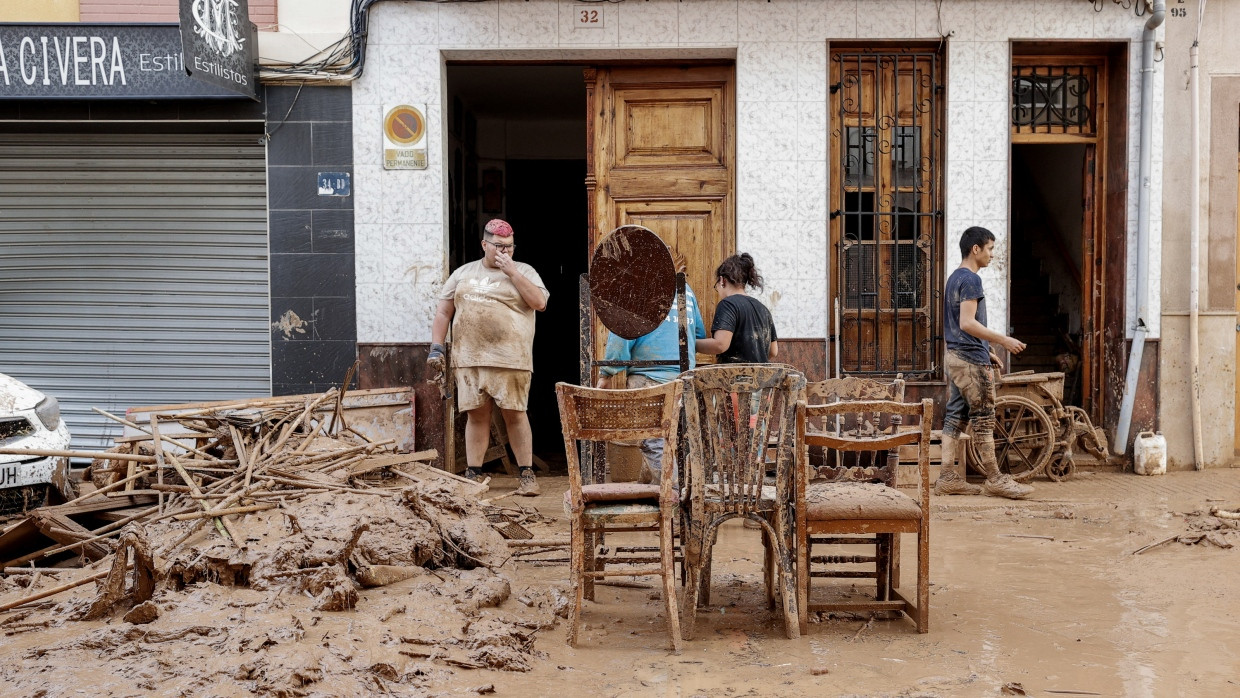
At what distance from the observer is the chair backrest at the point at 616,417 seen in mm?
4105

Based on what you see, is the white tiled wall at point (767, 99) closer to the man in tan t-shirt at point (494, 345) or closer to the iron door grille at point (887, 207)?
the iron door grille at point (887, 207)

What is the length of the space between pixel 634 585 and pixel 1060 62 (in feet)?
21.9

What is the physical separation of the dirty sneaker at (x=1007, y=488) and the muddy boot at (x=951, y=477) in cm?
15

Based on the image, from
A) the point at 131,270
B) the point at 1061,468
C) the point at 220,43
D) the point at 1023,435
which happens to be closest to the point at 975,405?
the point at 1023,435

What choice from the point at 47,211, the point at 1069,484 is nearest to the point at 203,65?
the point at 47,211

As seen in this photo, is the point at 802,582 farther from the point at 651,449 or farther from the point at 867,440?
the point at 651,449

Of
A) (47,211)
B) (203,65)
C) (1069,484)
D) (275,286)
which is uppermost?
(203,65)

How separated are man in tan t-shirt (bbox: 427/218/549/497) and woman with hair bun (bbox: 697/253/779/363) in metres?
1.68

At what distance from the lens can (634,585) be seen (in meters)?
5.12

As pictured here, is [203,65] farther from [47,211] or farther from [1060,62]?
[1060,62]

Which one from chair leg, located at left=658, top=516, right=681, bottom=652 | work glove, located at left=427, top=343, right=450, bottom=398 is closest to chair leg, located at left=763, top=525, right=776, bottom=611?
chair leg, located at left=658, top=516, right=681, bottom=652

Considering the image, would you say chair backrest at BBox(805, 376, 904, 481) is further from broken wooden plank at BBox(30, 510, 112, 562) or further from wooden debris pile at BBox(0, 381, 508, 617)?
broken wooden plank at BBox(30, 510, 112, 562)

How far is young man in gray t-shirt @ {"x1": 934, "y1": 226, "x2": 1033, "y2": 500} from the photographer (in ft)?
23.7

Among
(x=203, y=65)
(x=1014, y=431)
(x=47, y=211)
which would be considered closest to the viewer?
(x=203, y=65)
